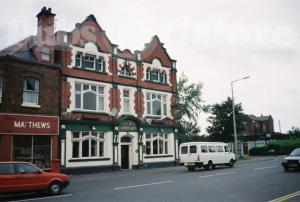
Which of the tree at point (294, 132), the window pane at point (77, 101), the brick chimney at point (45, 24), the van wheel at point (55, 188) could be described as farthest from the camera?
the tree at point (294, 132)

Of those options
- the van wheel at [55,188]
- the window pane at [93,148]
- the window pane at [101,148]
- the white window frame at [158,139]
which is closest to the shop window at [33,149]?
the window pane at [93,148]

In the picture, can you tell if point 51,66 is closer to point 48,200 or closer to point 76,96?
point 76,96

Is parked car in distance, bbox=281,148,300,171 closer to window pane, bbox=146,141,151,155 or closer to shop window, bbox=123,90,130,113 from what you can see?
window pane, bbox=146,141,151,155

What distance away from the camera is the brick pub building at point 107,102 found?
25.5 metres

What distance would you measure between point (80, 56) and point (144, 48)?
8.35 meters

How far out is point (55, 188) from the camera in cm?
1346

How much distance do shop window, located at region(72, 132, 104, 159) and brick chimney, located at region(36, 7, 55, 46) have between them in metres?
8.56

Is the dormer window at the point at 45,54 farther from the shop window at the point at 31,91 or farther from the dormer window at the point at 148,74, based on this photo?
the dormer window at the point at 148,74

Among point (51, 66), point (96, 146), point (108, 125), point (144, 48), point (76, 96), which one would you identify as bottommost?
point (96, 146)

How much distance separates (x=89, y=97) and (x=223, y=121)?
30313 mm

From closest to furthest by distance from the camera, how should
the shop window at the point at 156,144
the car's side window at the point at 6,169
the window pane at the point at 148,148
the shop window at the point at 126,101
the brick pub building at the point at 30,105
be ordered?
the car's side window at the point at 6,169, the brick pub building at the point at 30,105, the shop window at the point at 126,101, the window pane at the point at 148,148, the shop window at the point at 156,144

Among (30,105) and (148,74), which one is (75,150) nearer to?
(30,105)

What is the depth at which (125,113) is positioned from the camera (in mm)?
29594

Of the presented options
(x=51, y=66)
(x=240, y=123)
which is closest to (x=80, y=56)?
(x=51, y=66)
